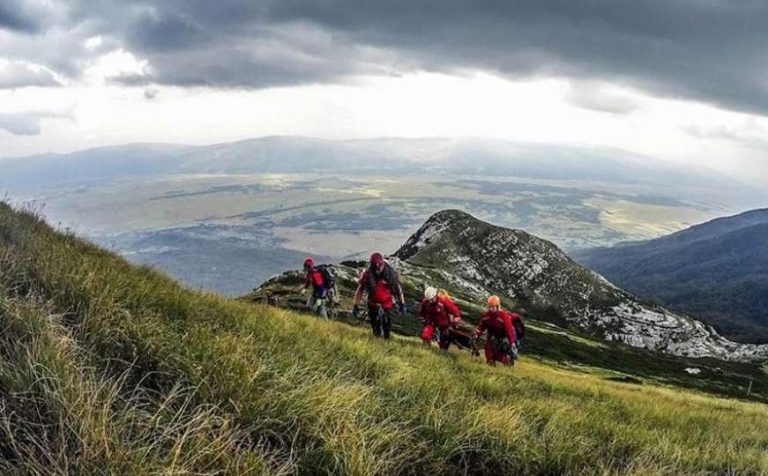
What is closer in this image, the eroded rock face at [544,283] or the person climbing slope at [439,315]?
the person climbing slope at [439,315]

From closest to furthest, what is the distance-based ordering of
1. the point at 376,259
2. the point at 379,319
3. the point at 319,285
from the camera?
the point at 376,259 < the point at 379,319 < the point at 319,285

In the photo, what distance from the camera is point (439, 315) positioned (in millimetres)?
22297

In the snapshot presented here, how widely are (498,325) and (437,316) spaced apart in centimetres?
250

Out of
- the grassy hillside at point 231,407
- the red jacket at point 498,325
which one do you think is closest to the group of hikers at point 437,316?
the red jacket at point 498,325

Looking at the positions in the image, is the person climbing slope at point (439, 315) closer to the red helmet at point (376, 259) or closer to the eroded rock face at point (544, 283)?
the red helmet at point (376, 259)

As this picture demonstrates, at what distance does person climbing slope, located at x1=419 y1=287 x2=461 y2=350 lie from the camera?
22016mm

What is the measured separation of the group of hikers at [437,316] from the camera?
797 inches

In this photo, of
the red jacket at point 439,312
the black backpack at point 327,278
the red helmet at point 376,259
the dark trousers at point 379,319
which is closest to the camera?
the red helmet at point 376,259

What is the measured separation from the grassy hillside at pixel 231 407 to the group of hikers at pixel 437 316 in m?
10.7

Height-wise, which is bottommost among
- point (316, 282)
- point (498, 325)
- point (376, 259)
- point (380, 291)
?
point (498, 325)

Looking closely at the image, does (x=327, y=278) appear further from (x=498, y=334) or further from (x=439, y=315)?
(x=498, y=334)

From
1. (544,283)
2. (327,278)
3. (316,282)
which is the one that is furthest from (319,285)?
(544,283)

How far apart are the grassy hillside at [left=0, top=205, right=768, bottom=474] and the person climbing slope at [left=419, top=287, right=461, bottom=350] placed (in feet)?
41.0

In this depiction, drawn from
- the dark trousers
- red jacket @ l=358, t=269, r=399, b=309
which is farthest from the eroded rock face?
red jacket @ l=358, t=269, r=399, b=309
